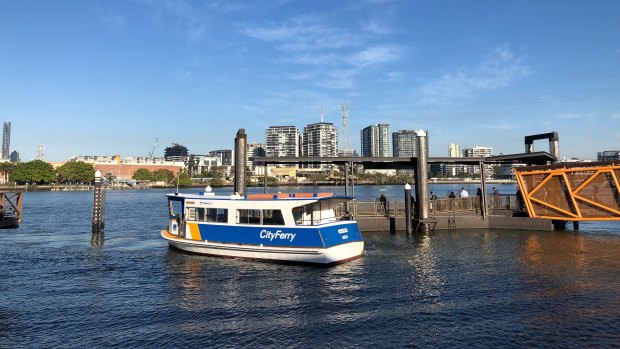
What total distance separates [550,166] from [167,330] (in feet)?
102

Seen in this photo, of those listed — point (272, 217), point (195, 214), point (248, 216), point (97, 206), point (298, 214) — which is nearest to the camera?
point (298, 214)

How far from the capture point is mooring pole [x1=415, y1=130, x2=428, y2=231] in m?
32.9

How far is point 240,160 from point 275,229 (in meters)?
10.3

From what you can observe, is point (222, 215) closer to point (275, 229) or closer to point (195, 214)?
point (195, 214)

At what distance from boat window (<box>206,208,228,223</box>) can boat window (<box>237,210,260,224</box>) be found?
39.5 inches

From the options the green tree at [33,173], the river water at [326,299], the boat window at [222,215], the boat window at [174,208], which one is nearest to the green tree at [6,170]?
the green tree at [33,173]

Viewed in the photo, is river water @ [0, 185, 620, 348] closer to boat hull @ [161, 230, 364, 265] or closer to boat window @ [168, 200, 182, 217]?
boat hull @ [161, 230, 364, 265]

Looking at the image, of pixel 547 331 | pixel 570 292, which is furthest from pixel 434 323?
pixel 570 292

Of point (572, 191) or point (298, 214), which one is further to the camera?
point (572, 191)

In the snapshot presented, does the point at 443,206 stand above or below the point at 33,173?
below

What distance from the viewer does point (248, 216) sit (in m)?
24.0

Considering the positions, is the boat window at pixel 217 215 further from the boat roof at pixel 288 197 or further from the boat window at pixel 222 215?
the boat roof at pixel 288 197

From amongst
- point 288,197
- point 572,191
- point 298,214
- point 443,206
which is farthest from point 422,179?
point 298,214

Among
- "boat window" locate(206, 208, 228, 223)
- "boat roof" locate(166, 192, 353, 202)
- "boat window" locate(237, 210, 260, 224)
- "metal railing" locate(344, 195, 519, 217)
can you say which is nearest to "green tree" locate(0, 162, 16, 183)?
"boat roof" locate(166, 192, 353, 202)
